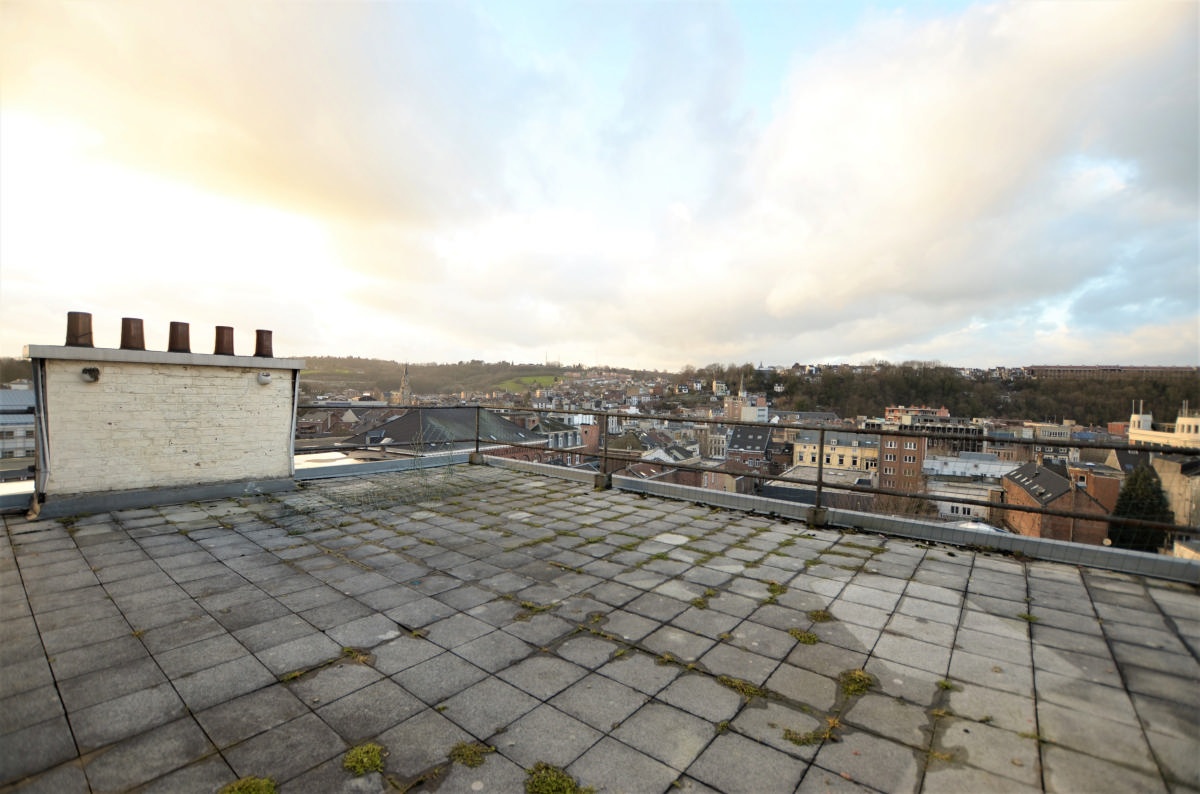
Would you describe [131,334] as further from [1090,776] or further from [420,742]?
[1090,776]

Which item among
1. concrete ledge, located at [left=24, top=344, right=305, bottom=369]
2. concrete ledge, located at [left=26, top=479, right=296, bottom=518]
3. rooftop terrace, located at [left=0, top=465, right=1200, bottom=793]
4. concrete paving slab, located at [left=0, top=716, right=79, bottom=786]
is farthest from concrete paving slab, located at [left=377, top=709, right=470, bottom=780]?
concrete ledge, located at [left=24, top=344, right=305, bottom=369]

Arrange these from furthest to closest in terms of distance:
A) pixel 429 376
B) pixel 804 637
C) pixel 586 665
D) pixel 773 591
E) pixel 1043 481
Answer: pixel 429 376
pixel 1043 481
pixel 773 591
pixel 804 637
pixel 586 665

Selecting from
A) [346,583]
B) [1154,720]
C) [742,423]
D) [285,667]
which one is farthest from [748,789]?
[742,423]

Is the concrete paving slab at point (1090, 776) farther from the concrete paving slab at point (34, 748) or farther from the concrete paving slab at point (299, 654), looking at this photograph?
the concrete paving slab at point (34, 748)

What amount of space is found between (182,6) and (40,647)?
259 inches

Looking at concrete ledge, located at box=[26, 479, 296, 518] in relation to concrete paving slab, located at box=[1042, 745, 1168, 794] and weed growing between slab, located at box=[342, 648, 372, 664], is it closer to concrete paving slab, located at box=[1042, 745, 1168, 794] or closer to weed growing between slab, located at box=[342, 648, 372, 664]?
weed growing between slab, located at box=[342, 648, 372, 664]

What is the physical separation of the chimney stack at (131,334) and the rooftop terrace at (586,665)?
1806 mm

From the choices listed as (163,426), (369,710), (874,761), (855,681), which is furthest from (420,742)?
(163,426)

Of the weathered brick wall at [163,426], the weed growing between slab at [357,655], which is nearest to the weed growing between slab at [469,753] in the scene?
the weed growing between slab at [357,655]

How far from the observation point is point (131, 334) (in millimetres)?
4812

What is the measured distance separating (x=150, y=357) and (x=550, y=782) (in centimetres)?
564

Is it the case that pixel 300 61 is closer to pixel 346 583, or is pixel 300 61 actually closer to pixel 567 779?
pixel 346 583

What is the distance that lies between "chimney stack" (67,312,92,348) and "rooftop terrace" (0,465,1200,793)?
171 centimetres

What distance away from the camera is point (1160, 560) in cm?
338
